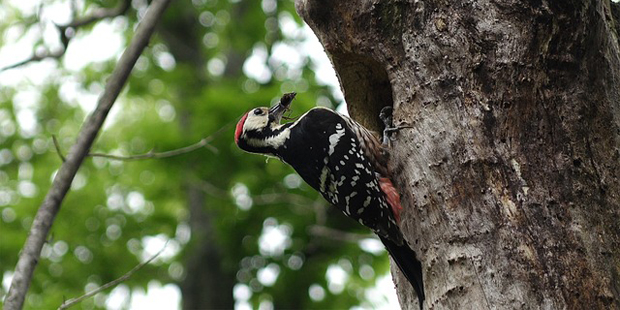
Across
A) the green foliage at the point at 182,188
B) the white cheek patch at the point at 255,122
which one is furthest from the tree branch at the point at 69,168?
the green foliage at the point at 182,188

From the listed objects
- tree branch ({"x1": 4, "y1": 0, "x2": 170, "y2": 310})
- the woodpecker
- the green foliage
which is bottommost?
the green foliage

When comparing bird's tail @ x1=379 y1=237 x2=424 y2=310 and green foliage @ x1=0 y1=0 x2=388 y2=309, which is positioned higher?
bird's tail @ x1=379 y1=237 x2=424 y2=310

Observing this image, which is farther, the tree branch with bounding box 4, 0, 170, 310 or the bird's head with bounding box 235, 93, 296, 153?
the bird's head with bounding box 235, 93, 296, 153

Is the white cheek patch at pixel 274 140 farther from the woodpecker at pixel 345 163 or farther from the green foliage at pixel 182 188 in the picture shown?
the green foliage at pixel 182 188

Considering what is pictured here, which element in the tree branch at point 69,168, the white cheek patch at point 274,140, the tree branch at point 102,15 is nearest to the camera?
the tree branch at point 69,168

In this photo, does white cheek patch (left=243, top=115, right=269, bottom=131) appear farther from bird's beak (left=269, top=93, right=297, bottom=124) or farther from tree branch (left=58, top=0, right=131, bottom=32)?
tree branch (left=58, top=0, right=131, bottom=32)

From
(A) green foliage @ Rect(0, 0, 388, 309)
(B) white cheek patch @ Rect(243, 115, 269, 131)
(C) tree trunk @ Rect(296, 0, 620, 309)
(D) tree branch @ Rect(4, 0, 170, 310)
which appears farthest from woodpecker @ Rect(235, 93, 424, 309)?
(A) green foliage @ Rect(0, 0, 388, 309)

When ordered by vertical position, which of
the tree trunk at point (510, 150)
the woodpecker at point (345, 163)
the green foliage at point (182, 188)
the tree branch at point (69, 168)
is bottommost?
the green foliage at point (182, 188)

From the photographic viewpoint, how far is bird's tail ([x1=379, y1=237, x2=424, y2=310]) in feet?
11.2

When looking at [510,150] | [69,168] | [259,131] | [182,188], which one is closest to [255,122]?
[259,131]

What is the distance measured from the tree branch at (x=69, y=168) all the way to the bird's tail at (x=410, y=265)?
173cm

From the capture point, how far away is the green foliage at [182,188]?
7.75 m

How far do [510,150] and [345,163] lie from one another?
1084 millimetres

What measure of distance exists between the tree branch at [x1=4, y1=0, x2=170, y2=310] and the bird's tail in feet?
5.67
